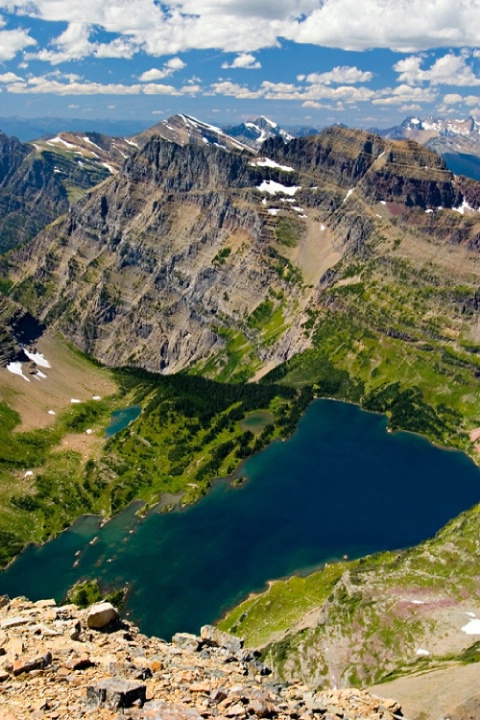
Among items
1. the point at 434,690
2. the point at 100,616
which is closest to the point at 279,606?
the point at 434,690

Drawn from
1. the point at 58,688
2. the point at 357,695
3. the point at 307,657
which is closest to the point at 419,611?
the point at 307,657

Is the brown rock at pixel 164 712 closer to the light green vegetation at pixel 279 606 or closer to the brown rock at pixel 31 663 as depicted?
the brown rock at pixel 31 663

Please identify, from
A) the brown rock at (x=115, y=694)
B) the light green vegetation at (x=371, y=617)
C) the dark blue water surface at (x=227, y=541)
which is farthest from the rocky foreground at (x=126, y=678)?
the dark blue water surface at (x=227, y=541)

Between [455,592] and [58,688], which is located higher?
[58,688]

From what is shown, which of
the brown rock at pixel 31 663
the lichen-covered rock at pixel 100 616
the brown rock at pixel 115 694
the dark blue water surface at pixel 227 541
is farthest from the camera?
the dark blue water surface at pixel 227 541

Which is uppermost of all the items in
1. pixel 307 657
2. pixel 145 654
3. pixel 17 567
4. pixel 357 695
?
pixel 145 654

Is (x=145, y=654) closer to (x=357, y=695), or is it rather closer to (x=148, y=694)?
(x=148, y=694)

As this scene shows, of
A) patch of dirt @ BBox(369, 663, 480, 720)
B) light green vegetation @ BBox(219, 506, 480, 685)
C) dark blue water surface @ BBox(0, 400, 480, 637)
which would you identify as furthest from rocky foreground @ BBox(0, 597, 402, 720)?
dark blue water surface @ BBox(0, 400, 480, 637)
